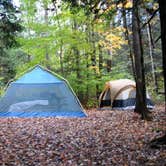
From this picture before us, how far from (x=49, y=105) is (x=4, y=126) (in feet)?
12.4

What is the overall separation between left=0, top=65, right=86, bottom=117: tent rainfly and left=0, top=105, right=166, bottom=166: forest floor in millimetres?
2107

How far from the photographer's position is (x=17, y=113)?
46.9ft

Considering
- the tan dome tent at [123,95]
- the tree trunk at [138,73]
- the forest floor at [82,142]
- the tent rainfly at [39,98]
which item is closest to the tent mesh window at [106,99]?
the tan dome tent at [123,95]

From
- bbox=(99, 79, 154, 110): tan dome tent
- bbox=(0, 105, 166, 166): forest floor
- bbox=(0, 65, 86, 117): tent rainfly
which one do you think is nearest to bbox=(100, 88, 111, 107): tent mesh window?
bbox=(99, 79, 154, 110): tan dome tent

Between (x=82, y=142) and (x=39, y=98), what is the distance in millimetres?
6849

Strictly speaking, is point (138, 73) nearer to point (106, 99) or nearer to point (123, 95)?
point (123, 95)

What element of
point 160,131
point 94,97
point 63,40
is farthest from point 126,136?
point 94,97

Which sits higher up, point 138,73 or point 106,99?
point 138,73

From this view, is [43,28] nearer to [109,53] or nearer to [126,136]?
[109,53]

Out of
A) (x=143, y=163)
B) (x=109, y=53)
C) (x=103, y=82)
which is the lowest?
(x=143, y=163)

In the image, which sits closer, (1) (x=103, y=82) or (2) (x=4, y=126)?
(2) (x=4, y=126)

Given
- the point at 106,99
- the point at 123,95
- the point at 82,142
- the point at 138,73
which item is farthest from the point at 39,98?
the point at 82,142

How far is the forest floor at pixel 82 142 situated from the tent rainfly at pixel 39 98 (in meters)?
2.11

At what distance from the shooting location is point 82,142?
841 cm
